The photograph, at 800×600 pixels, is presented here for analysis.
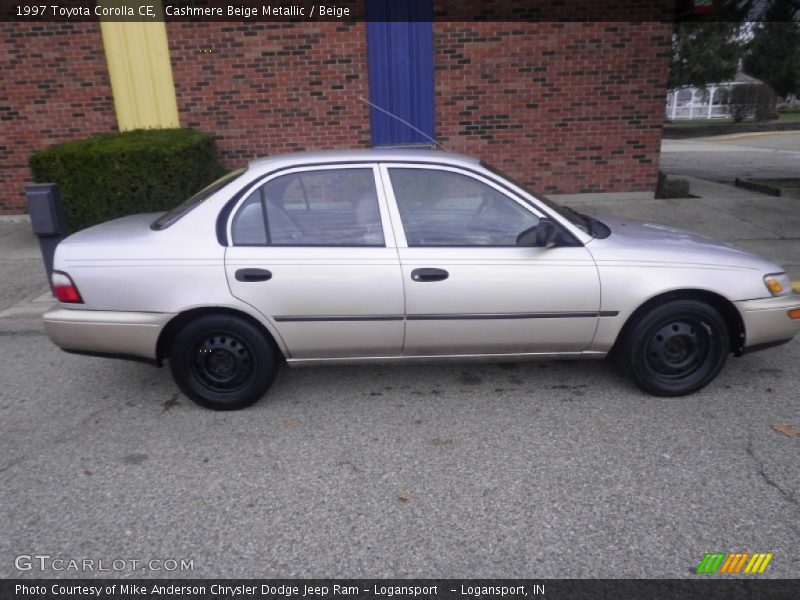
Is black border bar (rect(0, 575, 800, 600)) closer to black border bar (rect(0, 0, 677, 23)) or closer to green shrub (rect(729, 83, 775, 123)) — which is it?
black border bar (rect(0, 0, 677, 23))

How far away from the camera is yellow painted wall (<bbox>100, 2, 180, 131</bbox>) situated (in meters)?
8.89

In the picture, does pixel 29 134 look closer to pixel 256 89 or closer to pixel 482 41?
pixel 256 89

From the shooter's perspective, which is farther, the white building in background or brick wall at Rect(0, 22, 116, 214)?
the white building in background

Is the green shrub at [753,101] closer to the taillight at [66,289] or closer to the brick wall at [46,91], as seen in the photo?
the brick wall at [46,91]

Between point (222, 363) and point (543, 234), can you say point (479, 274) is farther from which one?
point (222, 363)

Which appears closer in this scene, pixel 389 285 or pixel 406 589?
pixel 406 589

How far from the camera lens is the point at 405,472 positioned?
3188 mm

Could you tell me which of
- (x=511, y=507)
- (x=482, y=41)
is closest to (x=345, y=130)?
(x=482, y=41)

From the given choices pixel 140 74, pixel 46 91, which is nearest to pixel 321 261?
pixel 140 74

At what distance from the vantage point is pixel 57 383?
173 inches

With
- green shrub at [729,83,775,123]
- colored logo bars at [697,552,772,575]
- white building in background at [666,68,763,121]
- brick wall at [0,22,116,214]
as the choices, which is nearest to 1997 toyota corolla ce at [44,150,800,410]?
colored logo bars at [697,552,772,575]

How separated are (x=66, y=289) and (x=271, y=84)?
626 centimetres

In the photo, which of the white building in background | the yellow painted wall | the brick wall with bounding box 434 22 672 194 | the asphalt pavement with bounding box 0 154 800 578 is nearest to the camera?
the asphalt pavement with bounding box 0 154 800 578

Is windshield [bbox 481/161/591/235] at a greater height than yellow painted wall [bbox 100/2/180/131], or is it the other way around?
yellow painted wall [bbox 100/2/180/131]
